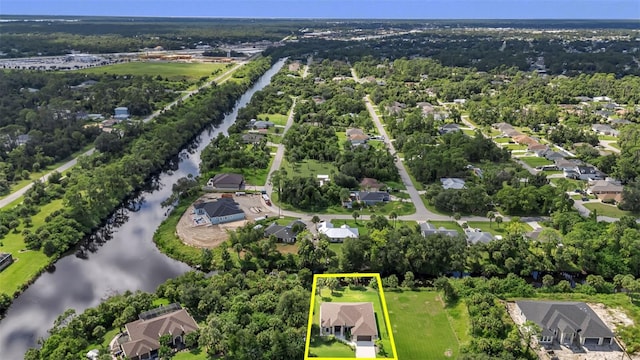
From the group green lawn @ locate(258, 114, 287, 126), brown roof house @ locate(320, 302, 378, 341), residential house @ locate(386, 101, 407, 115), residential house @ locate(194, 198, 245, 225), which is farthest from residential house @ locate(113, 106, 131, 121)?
brown roof house @ locate(320, 302, 378, 341)

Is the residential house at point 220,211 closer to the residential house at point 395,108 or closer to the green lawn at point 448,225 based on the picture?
the green lawn at point 448,225

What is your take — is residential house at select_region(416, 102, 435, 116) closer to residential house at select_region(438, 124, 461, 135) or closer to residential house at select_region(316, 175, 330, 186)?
residential house at select_region(438, 124, 461, 135)

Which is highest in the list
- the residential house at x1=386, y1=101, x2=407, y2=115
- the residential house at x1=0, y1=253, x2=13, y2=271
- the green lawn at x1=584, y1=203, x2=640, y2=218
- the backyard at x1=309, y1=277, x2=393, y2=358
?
the backyard at x1=309, y1=277, x2=393, y2=358

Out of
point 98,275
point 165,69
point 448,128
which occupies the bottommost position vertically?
point 98,275

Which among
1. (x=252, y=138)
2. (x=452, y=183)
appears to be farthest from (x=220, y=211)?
(x=252, y=138)

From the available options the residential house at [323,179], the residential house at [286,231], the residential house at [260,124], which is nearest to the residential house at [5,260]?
the residential house at [286,231]

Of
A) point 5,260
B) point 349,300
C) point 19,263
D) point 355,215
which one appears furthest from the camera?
point 355,215

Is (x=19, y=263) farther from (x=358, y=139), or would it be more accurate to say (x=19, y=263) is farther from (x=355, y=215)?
(x=358, y=139)
